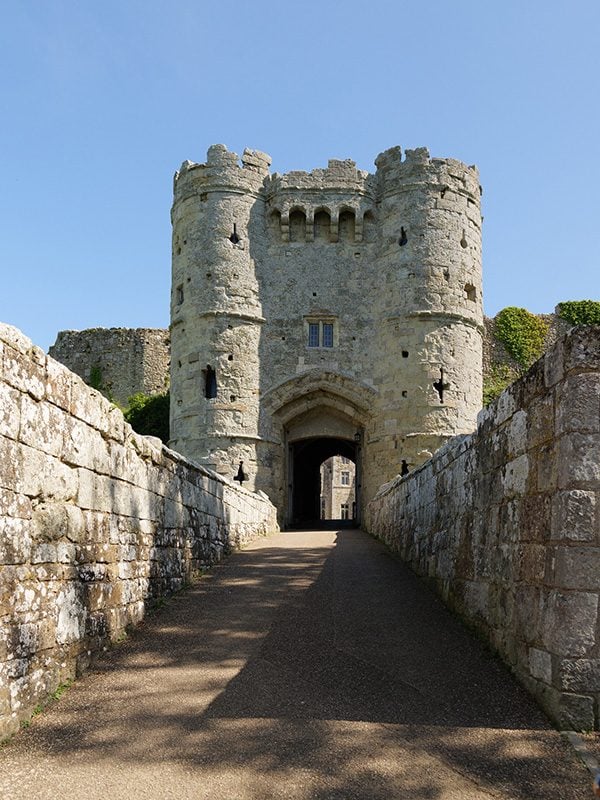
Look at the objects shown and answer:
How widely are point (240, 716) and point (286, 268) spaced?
883 inches

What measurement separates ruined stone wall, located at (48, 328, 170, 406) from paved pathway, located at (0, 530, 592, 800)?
26752mm

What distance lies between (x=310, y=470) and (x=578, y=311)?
48.1ft

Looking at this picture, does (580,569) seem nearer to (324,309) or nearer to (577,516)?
(577,516)

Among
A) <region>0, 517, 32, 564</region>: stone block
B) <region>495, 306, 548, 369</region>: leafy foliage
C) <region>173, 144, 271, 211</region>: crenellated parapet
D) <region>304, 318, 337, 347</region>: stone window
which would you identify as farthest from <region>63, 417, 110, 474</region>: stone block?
<region>495, 306, 548, 369</region>: leafy foliage

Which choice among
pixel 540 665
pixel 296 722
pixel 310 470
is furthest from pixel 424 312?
pixel 296 722

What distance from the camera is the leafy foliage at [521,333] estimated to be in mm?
33594

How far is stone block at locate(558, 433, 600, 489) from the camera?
4312 millimetres

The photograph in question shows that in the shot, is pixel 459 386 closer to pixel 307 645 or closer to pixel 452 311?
pixel 452 311

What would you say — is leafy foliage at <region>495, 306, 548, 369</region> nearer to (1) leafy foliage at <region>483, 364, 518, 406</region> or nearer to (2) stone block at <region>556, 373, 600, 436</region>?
(1) leafy foliage at <region>483, 364, 518, 406</region>

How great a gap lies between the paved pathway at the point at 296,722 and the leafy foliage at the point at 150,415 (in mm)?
24433

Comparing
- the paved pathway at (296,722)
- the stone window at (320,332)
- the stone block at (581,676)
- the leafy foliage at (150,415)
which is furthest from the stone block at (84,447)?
the leafy foliage at (150,415)

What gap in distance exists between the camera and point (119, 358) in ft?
110

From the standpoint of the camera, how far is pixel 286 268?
84.8 feet

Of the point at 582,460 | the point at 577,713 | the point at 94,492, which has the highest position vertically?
the point at 582,460
